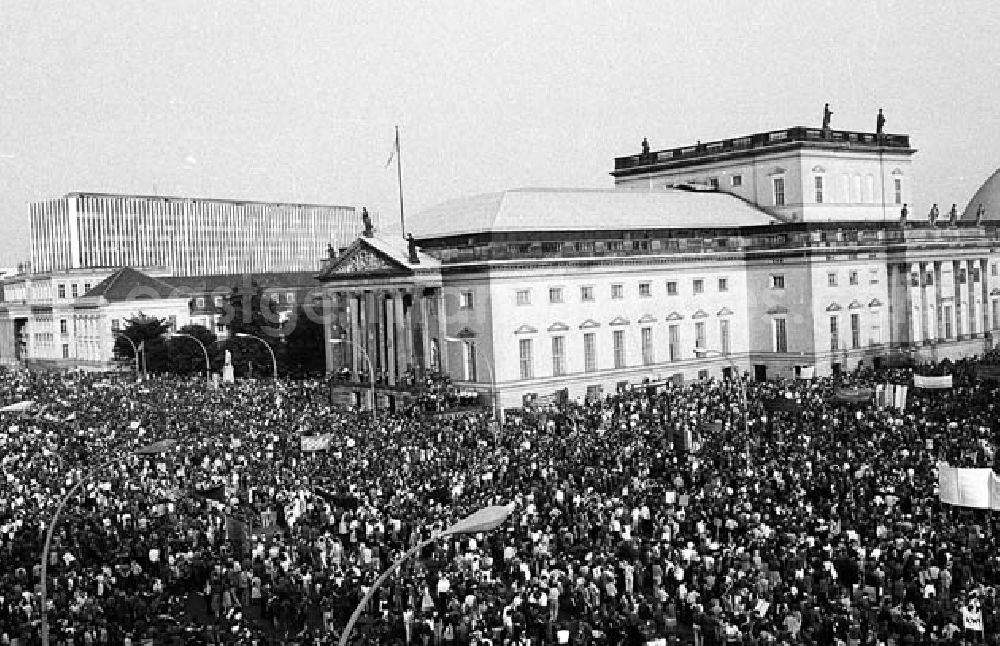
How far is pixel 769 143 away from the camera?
7631 centimetres

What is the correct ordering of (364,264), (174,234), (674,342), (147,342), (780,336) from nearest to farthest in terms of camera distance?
(364,264)
(674,342)
(780,336)
(147,342)
(174,234)

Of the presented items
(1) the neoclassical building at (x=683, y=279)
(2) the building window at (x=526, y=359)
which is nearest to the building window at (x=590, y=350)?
(1) the neoclassical building at (x=683, y=279)

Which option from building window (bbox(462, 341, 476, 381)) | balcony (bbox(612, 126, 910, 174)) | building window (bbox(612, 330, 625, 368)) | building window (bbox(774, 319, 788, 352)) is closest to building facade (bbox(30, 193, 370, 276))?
balcony (bbox(612, 126, 910, 174))

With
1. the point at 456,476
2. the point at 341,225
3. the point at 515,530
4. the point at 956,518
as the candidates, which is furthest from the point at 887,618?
the point at 341,225

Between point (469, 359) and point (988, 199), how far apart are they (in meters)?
69.4

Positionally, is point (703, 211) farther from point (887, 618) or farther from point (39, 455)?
point (887, 618)

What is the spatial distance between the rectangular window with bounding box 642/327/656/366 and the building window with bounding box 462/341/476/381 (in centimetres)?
1060

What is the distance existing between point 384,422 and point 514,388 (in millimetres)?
12433

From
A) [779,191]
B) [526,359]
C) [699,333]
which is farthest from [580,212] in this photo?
[779,191]

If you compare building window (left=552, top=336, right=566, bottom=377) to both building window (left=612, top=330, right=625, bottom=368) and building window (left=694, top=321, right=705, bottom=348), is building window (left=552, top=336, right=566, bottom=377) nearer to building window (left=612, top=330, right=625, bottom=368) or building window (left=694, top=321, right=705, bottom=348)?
building window (left=612, top=330, right=625, bottom=368)

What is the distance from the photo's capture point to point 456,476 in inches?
1432

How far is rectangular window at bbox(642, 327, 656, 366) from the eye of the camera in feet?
222

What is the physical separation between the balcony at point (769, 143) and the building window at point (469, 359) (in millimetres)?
26036

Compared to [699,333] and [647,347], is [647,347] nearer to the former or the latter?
[647,347]
